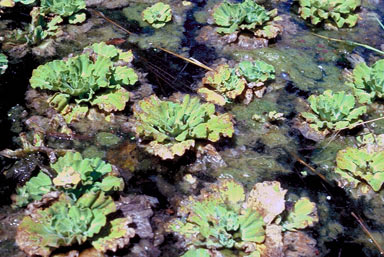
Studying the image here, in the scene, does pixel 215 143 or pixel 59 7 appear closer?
pixel 215 143

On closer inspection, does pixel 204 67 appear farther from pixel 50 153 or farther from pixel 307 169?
pixel 50 153

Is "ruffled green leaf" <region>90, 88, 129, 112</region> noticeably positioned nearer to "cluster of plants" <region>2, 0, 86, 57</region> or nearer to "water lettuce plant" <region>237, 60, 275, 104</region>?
"cluster of plants" <region>2, 0, 86, 57</region>

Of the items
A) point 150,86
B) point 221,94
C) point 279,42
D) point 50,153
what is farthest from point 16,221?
point 279,42

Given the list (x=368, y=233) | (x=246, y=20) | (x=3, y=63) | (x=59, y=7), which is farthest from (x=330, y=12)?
(x=3, y=63)

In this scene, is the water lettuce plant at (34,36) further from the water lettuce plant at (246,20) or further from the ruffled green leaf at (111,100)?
the water lettuce plant at (246,20)

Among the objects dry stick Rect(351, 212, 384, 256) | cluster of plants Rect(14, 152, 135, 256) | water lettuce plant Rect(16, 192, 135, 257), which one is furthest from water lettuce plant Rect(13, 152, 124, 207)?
dry stick Rect(351, 212, 384, 256)

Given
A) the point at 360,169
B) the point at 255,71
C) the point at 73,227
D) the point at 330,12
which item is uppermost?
the point at 330,12

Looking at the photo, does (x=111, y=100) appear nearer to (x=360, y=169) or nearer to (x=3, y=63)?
(x=3, y=63)
